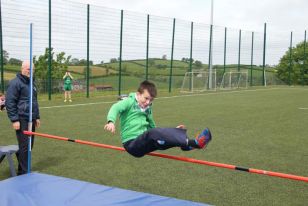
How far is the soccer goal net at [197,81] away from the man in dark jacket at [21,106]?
69.0 feet

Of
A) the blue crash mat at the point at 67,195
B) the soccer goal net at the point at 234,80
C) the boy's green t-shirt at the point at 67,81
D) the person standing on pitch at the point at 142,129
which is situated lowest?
the blue crash mat at the point at 67,195

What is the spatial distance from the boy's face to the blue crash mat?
3.67 ft

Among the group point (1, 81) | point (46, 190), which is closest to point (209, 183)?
point (46, 190)

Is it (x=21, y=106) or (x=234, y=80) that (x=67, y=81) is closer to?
(x=21, y=106)

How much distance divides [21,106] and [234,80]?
87.7ft

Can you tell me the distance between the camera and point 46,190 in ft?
15.7

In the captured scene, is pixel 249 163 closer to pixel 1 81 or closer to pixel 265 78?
pixel 1 81

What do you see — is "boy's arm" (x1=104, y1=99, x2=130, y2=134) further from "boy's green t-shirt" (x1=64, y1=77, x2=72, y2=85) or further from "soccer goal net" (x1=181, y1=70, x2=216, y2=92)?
"soccer goal net" (x1=181, y1=70, x2=216, y2=92)

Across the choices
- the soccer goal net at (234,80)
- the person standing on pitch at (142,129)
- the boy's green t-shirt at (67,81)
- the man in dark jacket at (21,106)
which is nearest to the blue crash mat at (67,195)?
the person standing on pitch at (142,129)

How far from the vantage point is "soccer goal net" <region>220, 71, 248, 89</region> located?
1190 inches

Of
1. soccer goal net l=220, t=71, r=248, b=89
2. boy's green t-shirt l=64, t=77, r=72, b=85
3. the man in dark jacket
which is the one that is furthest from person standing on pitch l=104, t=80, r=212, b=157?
soccer goal net l=220, t=71, r=248, b=89

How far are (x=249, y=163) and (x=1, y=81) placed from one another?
40.6 feet

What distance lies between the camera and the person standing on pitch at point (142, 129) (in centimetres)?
409

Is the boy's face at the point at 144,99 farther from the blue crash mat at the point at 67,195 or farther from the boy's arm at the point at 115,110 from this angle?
the blue crash mat at the point at 67,195
